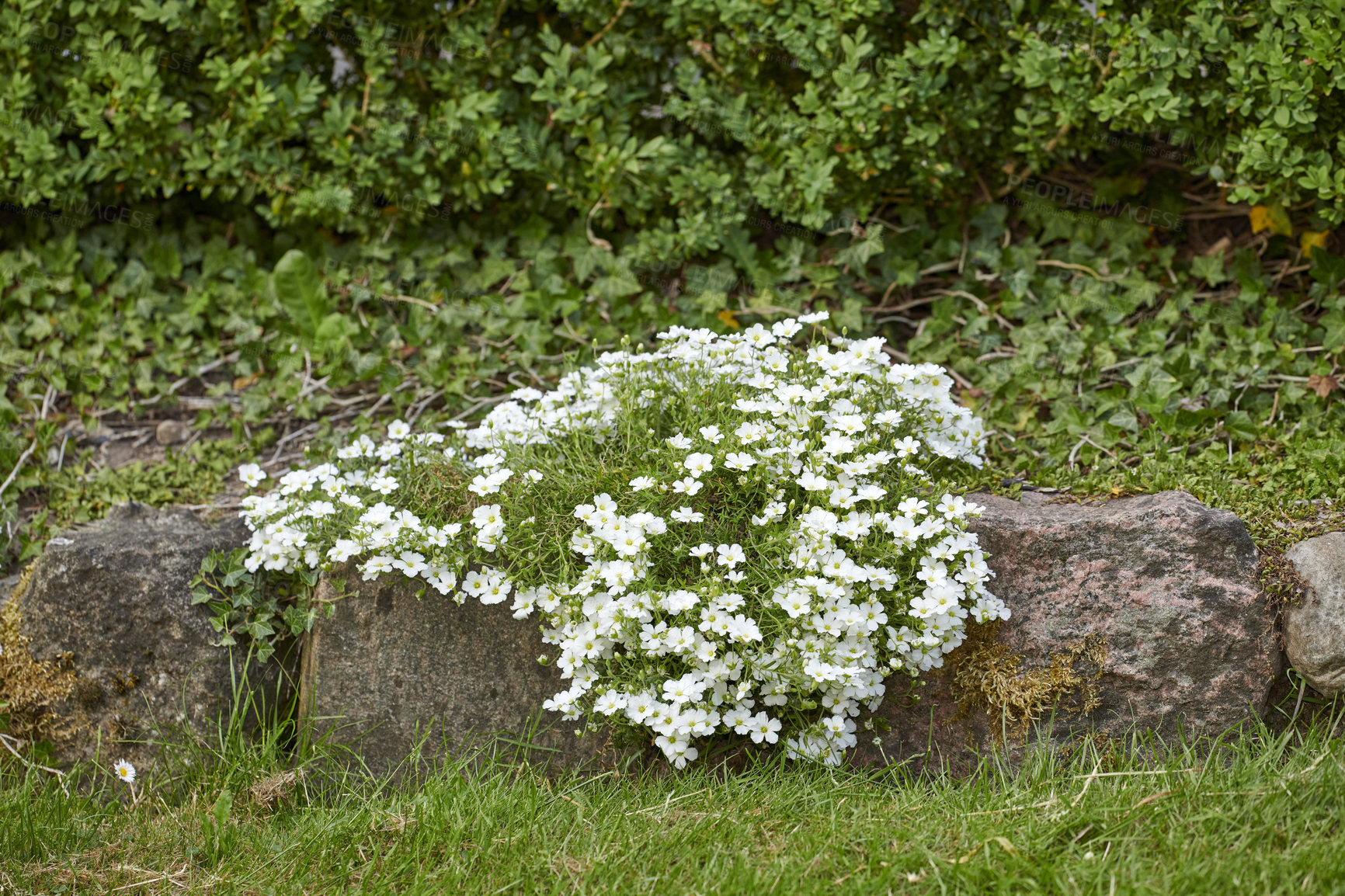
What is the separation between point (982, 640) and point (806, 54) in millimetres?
2173

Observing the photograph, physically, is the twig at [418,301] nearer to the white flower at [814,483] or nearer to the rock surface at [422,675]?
the rock surface at [422,675]

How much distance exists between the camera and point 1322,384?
10.8 feet

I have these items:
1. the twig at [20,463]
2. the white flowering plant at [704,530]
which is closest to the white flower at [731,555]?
the white flowering plant at [704,530]

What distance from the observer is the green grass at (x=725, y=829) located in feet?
6.55

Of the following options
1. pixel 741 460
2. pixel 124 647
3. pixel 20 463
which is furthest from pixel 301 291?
pixel 741 460

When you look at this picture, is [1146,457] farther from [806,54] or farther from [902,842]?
[806,54]

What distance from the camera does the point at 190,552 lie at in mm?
2893

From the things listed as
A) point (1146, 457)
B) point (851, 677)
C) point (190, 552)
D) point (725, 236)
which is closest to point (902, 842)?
point (851, 677)

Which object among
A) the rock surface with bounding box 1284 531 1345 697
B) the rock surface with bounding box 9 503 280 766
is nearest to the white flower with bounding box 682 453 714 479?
the rock surface with bounding box 9 503 280 766

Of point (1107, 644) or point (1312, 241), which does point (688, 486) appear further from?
point (1312, 241)

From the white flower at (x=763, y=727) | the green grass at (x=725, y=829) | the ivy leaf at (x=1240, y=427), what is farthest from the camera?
the ivy leaf at (x=1240, y=427)

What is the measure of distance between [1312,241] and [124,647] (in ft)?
13.0

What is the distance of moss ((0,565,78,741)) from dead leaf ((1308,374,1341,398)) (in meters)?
3.78

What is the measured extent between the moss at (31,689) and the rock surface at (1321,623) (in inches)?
123
